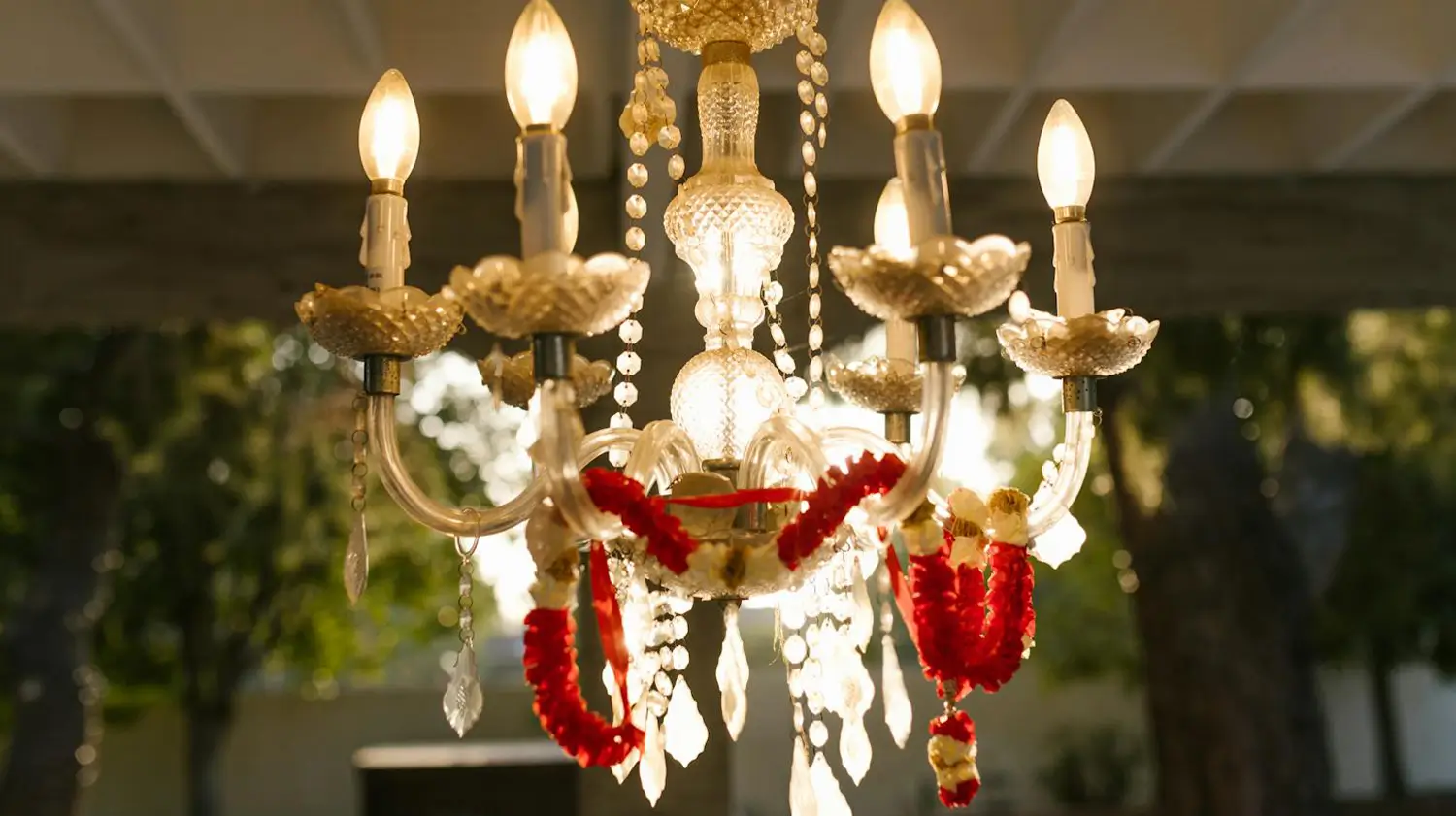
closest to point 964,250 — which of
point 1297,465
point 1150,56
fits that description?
point 1150,56

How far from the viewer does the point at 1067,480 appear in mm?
1054

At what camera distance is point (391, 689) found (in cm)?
1002

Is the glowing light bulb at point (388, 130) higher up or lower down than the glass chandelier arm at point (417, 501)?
higher up

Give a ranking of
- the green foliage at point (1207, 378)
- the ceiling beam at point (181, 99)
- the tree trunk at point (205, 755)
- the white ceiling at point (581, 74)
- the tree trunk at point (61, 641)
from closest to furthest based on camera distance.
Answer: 1. the ceiling beam at point (181, 99)
2. the white ceiling at point (581, 74)
3. the green foliage at point (1207, 378)
4. the tree trunk at point (61, 641)
5. the tree trunk at point (205, 755)

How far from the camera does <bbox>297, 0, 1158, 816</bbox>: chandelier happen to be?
83 centimetres

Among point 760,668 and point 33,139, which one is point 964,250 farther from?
point 760,668

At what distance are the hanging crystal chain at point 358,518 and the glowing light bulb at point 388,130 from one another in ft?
0.57

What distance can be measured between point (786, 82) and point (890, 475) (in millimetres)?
1622

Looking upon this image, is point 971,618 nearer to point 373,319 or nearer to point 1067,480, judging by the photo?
point 1067,480

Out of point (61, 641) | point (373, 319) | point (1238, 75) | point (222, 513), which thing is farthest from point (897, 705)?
point (222, 513)

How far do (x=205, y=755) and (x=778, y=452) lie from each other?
858cm

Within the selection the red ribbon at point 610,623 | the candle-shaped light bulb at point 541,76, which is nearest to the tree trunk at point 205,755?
the red ribbon at point 610,623

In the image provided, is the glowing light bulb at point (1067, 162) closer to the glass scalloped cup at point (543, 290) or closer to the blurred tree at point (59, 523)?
the glass scalloped cup at point (543, 290)

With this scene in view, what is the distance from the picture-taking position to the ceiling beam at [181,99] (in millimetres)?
2223
